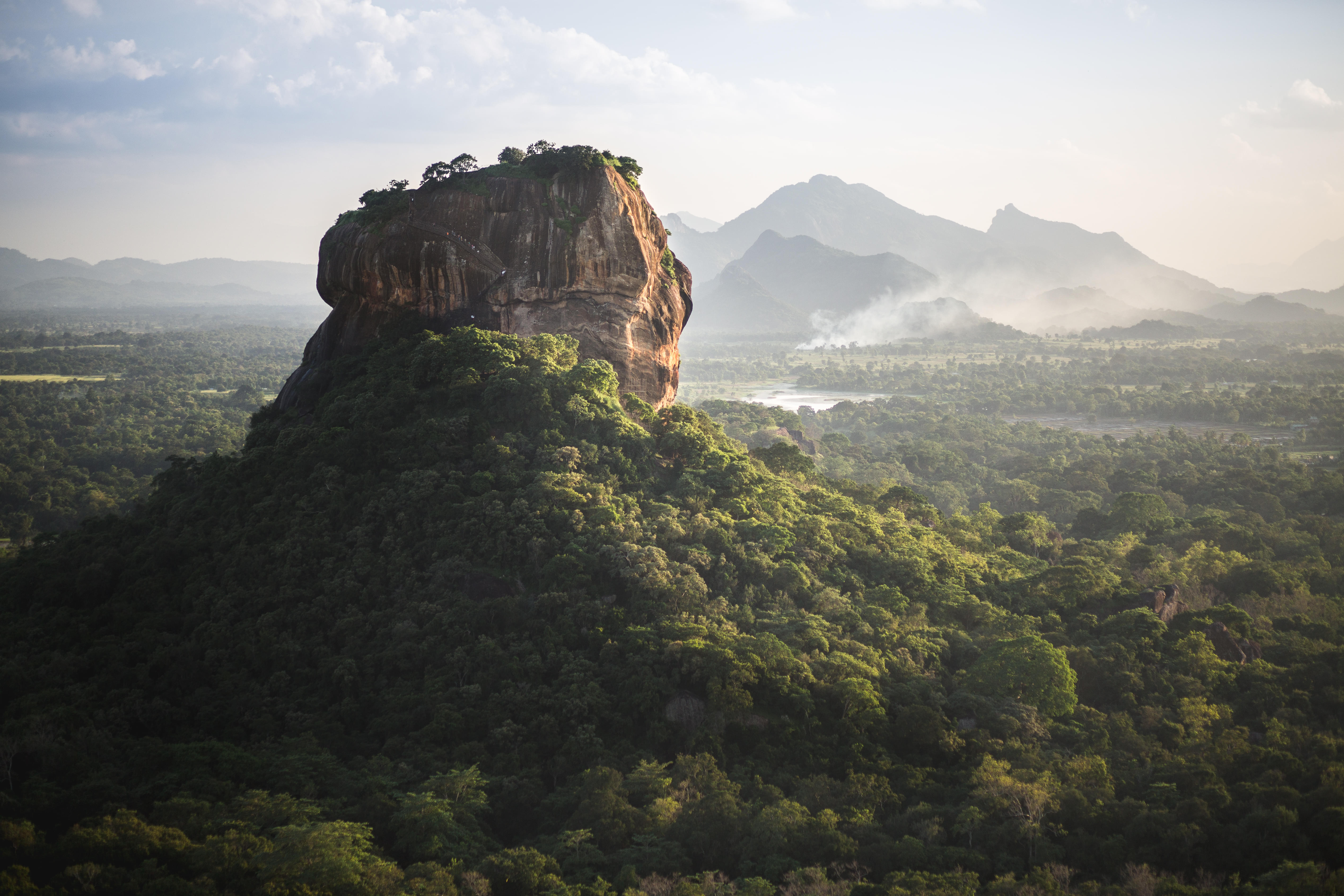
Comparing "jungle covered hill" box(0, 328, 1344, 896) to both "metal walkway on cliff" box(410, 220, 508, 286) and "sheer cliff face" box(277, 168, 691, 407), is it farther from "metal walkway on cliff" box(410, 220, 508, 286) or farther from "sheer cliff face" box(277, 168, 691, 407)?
"metal walkway on cliff" box(410, 220, 508, 286)

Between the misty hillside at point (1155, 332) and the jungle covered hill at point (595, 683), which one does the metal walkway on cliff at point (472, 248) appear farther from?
the misty hillside at point (1155, 332)

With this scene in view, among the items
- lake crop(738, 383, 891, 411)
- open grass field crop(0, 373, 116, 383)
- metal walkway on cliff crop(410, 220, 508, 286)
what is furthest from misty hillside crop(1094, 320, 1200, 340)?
open grass field crop(0, 373, 116, 383)

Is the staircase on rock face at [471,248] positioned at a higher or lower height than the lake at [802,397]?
higher

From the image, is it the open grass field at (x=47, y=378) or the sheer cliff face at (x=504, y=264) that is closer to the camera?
the sheer cliff face at (x=504, y=264)

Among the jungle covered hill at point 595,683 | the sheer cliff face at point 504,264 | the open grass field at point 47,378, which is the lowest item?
the jungle covered hill at point 595,683

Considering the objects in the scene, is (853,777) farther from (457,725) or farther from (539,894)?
(457,725)

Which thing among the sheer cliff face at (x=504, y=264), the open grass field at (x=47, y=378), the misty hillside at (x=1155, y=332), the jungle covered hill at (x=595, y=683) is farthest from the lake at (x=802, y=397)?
the open grass field at (x=47, y=378)

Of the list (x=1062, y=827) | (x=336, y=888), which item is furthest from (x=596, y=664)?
(x=1062, y=827)
